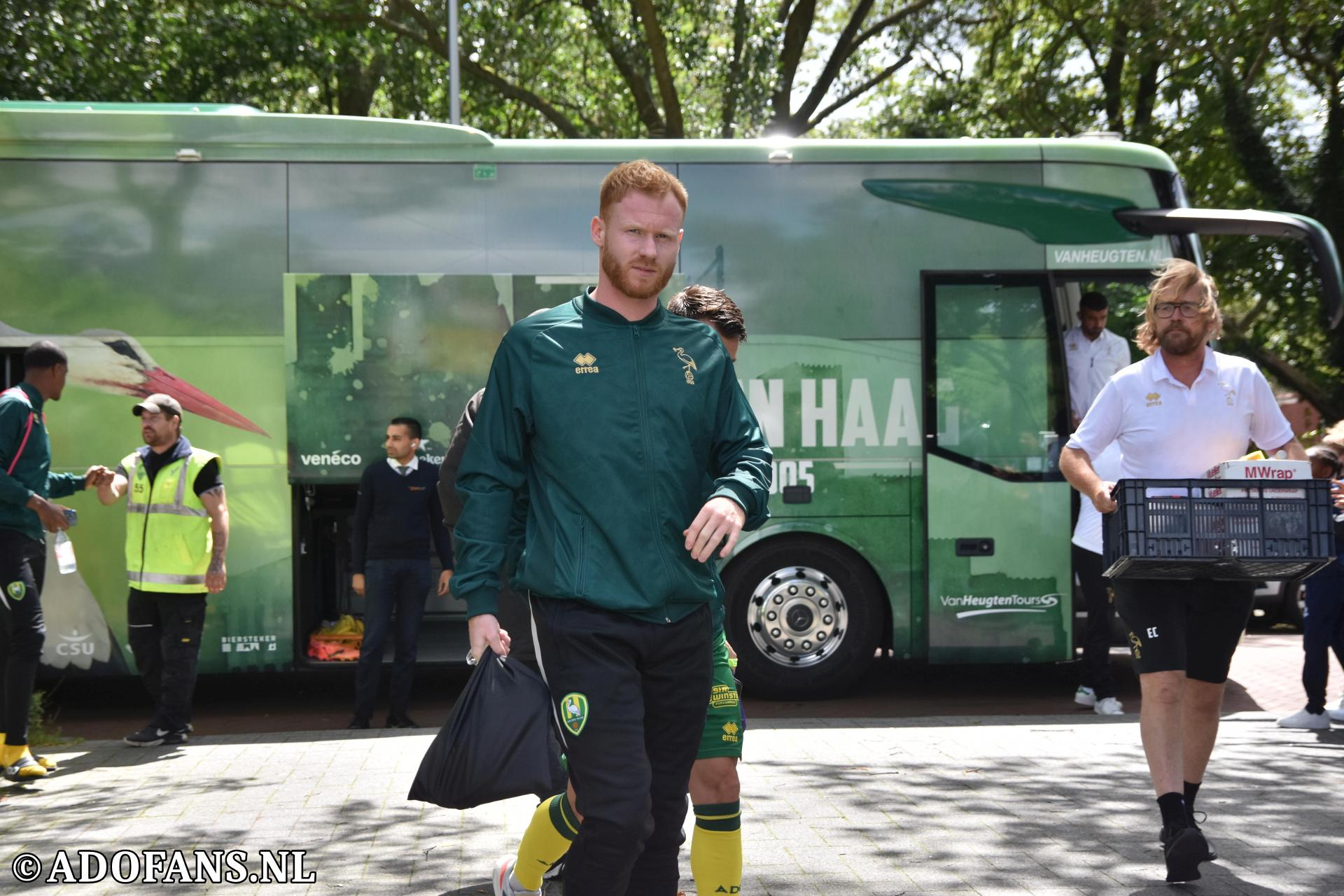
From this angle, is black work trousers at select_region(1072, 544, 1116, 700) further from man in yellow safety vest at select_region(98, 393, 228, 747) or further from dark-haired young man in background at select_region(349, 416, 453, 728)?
man in yellow safety vest at select_region(98, 393, 228, 747)

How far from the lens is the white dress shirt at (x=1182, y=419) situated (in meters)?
5.05

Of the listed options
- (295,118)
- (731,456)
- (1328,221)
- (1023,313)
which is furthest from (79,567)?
(1328,221)

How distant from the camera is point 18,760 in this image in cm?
701

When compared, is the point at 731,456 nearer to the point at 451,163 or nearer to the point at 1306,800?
the point at 1306,800

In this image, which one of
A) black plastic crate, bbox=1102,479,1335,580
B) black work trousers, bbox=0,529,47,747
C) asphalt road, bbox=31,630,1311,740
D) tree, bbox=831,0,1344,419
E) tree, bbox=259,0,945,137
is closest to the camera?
black plastic crate, bbox=1102,479,1335,580

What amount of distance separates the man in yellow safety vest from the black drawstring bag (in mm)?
5058

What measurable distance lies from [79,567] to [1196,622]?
684 centimetres

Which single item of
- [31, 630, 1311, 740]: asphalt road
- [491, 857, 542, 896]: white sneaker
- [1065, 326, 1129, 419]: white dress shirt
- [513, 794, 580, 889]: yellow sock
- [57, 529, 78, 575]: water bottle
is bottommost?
[31, 630, 1311, 740]: asphalt road

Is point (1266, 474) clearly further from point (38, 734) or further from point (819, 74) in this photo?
point (819, 74)

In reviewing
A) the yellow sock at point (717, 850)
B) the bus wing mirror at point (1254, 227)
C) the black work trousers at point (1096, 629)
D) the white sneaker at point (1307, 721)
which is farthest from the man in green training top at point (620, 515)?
the bus wing mirror at point (1254, 227)

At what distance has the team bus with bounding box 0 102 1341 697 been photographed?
9188 millimetres

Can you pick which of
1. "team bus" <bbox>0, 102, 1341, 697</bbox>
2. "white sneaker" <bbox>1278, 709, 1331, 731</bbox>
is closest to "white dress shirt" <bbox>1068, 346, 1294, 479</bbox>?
"white sneaker" <bbox>1278, 709, 1331, 731</bbox>

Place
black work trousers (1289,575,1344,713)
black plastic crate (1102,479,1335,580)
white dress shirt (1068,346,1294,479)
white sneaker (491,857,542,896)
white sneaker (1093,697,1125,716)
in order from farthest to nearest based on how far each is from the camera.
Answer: white sneaker (1093,697,1125,716), black work trousers (1289,575,1344,713), white dress shirt (1068,346,1294,479), black plastic crate (1102,479,1335,580), white sneaker (491,857,542,896)

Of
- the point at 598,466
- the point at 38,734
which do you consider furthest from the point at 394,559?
the point at 598,466
